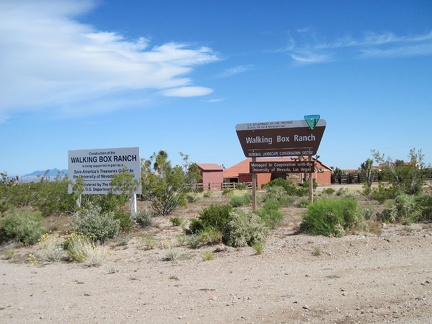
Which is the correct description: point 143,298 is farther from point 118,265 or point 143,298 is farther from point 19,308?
point 118,265

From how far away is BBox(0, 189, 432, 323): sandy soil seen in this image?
22.8ft

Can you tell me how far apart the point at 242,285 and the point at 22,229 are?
343 inches

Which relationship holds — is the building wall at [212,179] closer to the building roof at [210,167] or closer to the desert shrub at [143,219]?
the building roof at [210,167]

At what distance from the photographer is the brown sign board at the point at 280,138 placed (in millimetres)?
18656

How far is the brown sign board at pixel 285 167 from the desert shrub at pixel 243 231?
247 inches

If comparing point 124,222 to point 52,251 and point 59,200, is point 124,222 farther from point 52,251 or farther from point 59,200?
point 59,200

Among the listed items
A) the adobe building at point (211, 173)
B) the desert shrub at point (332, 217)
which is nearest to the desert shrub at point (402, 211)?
the desert shrub at point (332, 217)

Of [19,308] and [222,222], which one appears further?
[222,222]

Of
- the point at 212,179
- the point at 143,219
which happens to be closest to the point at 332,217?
the point at 143,219

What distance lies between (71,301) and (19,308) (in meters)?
0.79

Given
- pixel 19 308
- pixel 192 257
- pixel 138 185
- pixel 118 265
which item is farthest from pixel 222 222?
pixel 19 308

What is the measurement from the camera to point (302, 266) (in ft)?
32.9

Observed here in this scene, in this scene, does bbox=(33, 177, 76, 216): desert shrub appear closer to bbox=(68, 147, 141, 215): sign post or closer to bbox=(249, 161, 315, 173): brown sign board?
bbox=(68, 147, 141, 215): sign post

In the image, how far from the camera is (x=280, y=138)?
19062 mm
